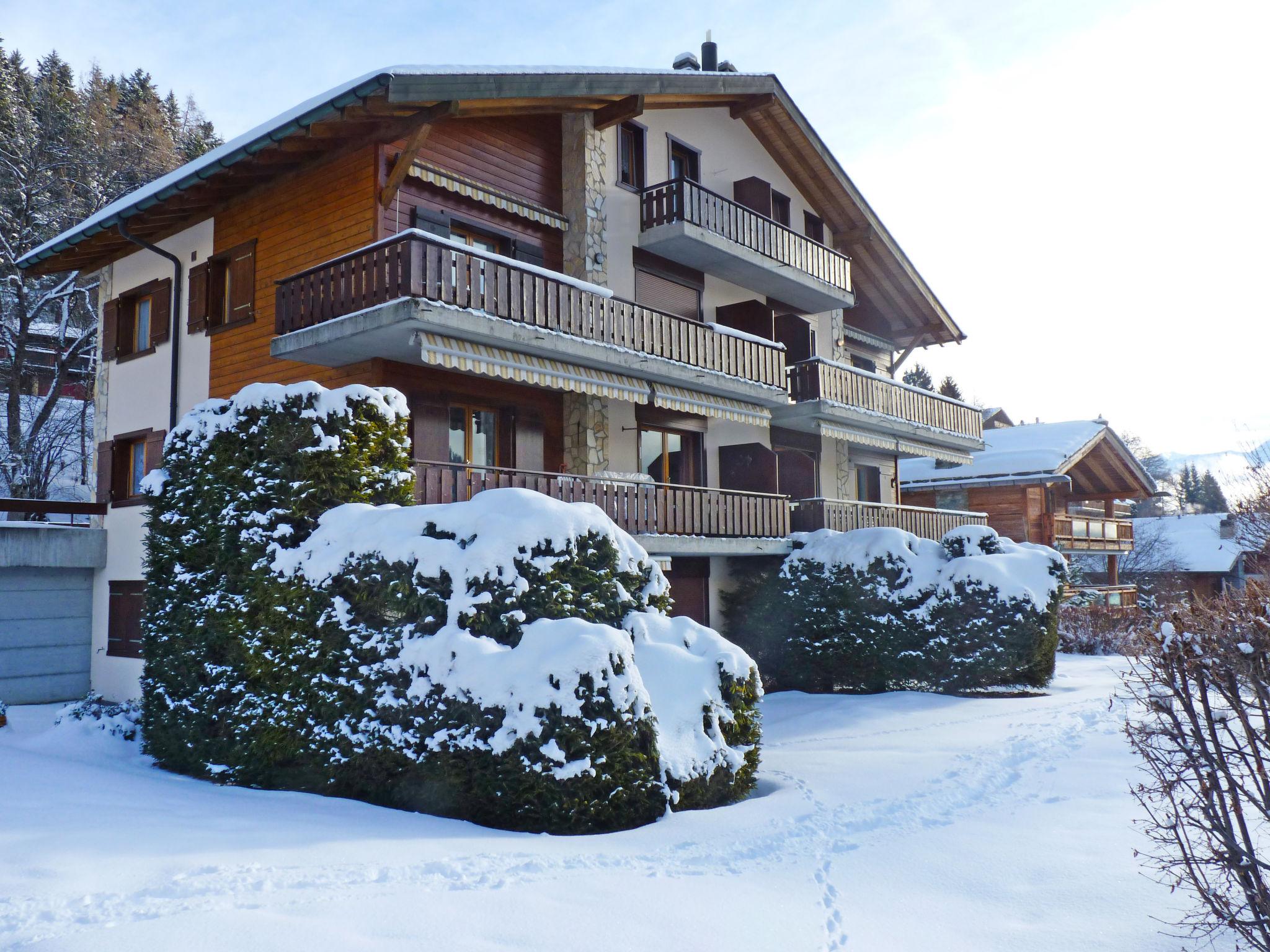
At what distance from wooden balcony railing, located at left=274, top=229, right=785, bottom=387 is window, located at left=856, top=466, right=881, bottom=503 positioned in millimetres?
10369

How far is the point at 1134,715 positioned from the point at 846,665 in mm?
5217

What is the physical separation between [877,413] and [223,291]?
45.5 ft

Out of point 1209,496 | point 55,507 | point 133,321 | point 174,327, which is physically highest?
point 1209,496

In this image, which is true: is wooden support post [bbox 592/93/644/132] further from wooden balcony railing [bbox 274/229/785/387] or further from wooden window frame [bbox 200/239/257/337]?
wooden window frame [bbox 200/239/257/337]

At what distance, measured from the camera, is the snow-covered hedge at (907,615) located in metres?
16.6

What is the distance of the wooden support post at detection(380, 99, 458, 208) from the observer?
515 inches

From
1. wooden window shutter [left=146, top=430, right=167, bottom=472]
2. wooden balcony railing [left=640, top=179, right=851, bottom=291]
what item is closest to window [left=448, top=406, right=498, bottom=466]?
wooden balcony railing [left=640, top=179, right=851, bottom=291]

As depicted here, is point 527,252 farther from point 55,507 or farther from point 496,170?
point 55,507

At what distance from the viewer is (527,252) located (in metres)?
15.8

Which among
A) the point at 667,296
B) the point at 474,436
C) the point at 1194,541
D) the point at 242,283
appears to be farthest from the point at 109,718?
the point at 1194,541

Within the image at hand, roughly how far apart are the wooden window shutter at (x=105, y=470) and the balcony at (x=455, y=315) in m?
6.22

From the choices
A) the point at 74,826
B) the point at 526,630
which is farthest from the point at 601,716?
the point at 74,826

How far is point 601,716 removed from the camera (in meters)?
7.54

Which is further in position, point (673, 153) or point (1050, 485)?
point (1050, 485)
